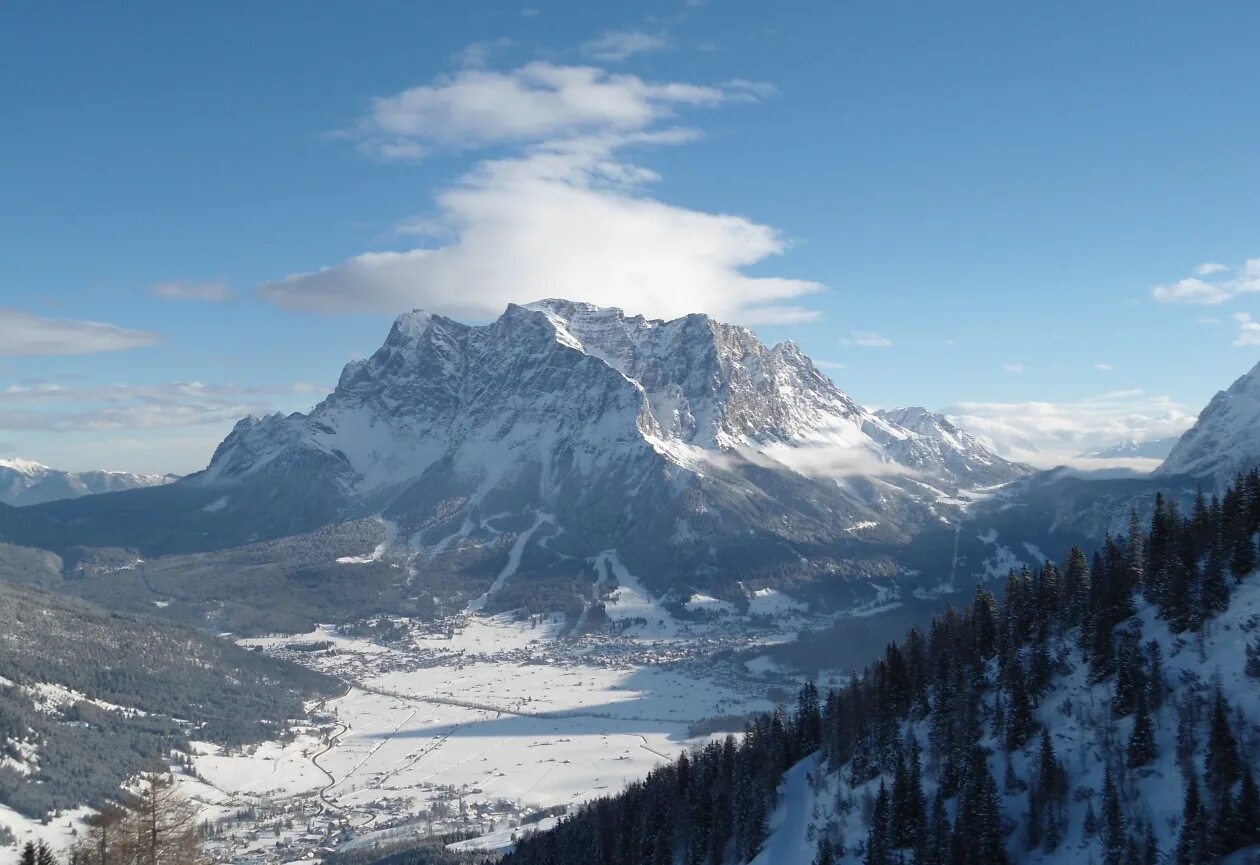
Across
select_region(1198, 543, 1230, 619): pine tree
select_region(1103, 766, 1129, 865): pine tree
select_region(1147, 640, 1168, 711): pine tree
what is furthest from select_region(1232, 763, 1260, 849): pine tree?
select_region(1198, 543, 1230, 619): pine tree

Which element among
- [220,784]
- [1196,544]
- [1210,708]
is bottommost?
[220,784]

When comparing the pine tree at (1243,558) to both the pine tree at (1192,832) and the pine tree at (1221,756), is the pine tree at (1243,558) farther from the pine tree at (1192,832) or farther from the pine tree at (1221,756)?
the pine tree at (1192,832)


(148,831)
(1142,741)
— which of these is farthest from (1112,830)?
(148,831)

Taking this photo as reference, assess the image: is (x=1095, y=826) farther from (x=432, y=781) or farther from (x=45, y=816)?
(x=45, y=816)

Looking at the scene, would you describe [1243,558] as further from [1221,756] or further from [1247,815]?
[1247,815]

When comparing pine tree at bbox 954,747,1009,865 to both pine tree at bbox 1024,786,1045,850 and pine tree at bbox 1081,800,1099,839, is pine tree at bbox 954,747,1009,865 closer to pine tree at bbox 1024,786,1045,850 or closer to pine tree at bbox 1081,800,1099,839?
pine tree at bbox 1024,786,1045,850

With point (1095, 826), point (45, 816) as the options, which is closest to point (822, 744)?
point (1095, 826)
